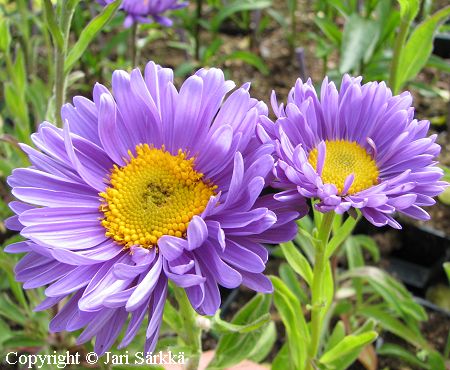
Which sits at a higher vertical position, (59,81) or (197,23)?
(59,81)

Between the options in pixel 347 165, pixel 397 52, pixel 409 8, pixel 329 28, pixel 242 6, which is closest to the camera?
pixel 347 165

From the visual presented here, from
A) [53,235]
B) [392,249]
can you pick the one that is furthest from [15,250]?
[392,249]

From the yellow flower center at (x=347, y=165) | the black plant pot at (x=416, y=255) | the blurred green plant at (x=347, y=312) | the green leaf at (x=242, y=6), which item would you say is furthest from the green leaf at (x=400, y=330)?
the green leaf at (x=242, y=6)

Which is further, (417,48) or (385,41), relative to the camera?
(385,41)

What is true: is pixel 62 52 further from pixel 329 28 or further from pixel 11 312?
pixel 329 28

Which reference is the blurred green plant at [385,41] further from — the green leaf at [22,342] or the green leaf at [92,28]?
the green leaf at [22,342]

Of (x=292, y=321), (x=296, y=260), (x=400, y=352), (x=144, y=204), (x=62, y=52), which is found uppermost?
(x=62, y=52)

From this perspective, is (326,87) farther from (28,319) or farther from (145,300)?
(28,319)

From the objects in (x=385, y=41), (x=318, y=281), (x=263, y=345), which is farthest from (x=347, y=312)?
(x=385, y=41)
